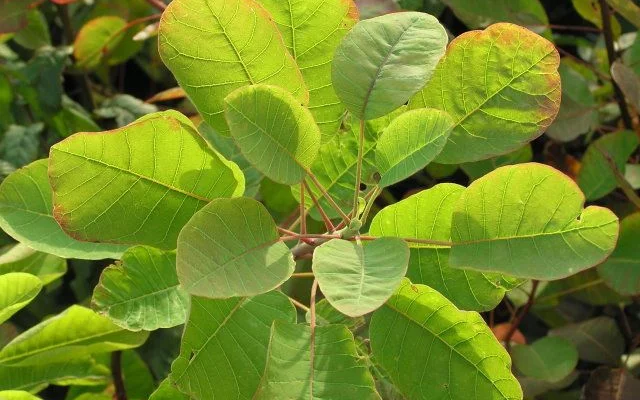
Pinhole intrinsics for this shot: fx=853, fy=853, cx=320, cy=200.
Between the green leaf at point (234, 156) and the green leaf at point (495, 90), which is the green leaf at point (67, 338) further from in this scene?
the green leaf at point (495, 90)

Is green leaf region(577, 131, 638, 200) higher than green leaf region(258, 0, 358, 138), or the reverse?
green leaf region(258, 0, 358, 138)

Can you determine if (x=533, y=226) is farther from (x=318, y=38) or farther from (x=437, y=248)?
(x=318, y=38)

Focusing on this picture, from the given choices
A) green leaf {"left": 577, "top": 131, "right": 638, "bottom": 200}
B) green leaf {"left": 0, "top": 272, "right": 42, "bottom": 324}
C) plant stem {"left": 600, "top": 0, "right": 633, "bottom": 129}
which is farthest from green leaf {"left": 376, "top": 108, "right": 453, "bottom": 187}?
plant stem {"left": 600, "top": 0, "right": 633, "bottom": 129}

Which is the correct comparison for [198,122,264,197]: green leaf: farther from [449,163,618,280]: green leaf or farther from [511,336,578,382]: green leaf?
[511,336,578,382]: green leaf

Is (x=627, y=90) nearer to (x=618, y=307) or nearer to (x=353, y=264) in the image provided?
(x=618, y=307)

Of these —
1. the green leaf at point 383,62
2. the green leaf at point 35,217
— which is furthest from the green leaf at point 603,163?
the green leaf at point 35,217

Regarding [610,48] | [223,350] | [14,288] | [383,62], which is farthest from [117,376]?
[610,48]
